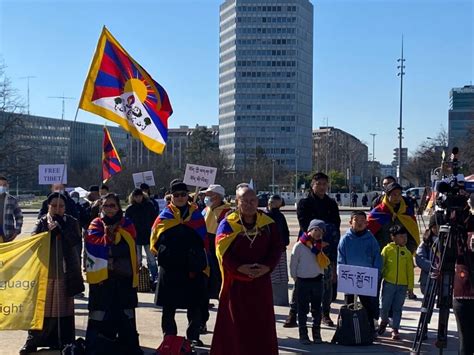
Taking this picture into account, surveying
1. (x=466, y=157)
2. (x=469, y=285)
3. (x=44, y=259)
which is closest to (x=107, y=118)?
(x=44, y=259)

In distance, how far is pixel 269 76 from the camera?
494 ft

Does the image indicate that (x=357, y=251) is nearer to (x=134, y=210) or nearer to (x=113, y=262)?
(x=113, y=262)

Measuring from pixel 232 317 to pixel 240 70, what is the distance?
146379 millimetres

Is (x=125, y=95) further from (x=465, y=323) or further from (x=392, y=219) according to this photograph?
(x=465, y=323)

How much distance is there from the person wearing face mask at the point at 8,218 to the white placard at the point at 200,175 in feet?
8.59

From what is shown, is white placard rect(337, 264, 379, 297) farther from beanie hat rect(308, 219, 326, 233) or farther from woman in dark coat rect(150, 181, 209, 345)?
woman in dark coat rect(150, 181, 209, 345)

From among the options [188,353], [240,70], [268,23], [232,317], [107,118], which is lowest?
[188,353]

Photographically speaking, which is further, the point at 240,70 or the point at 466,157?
the point at 240,70

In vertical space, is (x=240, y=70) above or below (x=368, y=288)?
above

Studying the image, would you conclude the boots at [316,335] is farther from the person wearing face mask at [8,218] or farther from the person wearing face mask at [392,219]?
the person wearing face mask at [8,218]

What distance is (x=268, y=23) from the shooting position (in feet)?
486

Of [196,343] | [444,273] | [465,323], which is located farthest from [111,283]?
[465,323]

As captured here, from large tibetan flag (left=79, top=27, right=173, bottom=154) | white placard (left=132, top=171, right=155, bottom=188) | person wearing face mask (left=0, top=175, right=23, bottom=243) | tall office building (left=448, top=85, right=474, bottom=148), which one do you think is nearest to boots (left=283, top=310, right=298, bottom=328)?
large tibetan flag (left=79, top=27, right=173, bottom=154)

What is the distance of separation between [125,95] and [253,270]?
447 cm
